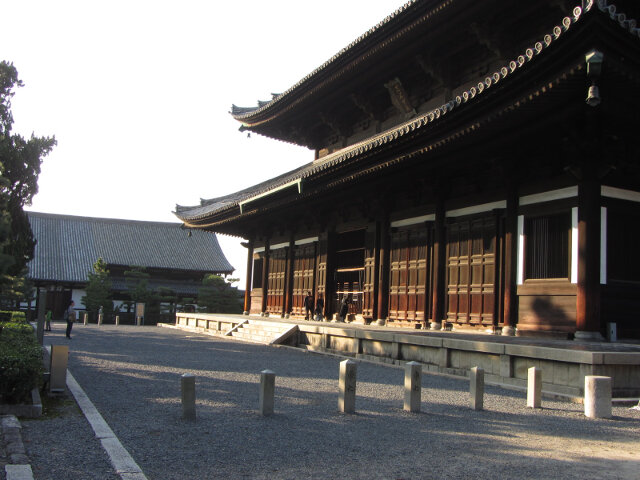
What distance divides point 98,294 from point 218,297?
7.98 metres

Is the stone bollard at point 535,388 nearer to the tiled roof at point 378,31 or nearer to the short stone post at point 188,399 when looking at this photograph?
the short stone post at point 188,399

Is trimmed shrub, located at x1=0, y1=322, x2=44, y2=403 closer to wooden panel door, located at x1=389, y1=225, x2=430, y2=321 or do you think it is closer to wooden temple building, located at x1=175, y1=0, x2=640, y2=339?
wooden temple building, located at x1=175, y1=0, x2=640, y2=339

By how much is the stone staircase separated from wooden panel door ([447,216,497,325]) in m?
5.53

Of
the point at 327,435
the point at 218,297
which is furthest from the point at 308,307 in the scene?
the point at 218,297

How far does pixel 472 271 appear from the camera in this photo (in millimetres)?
14242

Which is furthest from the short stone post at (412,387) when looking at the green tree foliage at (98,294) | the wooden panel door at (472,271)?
the green tree foliage at (98,294)

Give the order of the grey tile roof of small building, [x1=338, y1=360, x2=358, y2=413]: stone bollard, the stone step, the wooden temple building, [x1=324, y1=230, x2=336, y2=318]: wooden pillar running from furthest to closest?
the grey tile roof of small building, [x1=324, y1=230, x2=336, y2=318]: wooden pillar, the stone step, the wooden temple building, [x1=338, y1=360, x2=358, y2=413]: stone bollard

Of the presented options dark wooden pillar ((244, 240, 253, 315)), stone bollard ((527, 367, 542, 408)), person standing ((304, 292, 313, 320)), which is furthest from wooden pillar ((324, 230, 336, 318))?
stone bollard ((527, 367, 542, 408))

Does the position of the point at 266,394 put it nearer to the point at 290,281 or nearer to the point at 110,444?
the point at 110,444

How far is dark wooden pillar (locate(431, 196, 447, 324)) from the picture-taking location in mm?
15086

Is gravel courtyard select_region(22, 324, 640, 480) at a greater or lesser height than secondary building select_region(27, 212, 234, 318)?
lesser

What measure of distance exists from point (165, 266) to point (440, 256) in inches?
1422

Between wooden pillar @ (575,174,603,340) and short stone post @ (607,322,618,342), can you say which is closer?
wooden pillar @ (575,174,603,340)

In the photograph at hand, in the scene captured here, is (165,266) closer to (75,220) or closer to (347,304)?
(75,220)
